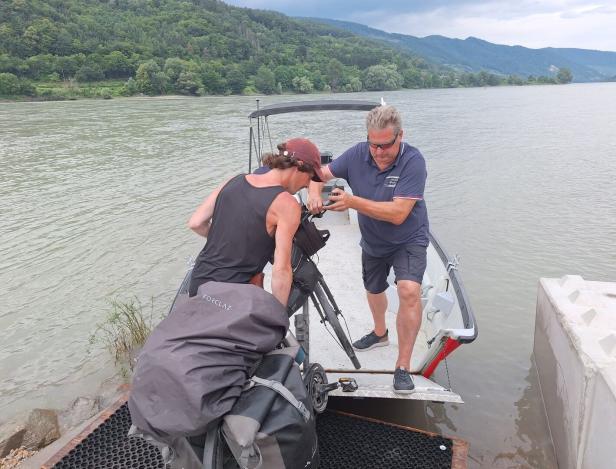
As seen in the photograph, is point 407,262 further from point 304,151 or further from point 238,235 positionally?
point 238,235

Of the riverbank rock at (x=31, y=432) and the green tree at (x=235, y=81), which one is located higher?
the green tree at (x=235, y=81)

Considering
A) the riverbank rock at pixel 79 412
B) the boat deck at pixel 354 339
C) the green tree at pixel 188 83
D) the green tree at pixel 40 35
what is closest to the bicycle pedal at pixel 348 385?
the boat deck at pixel 354 339

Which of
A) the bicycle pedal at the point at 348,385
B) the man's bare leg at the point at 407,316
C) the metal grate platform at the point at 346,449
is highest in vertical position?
the man's bare leg at the point at 407,316

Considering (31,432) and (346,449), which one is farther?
(31,432)

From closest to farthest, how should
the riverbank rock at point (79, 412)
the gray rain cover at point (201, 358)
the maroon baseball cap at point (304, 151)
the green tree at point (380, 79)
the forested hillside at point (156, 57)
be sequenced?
1. the gray rain cover at point (201, 358)
2. the maroon baseball cap at point (304, 151)
3. the riverbank rock at point (79, 412)
4. the forested hillside at point (156, 57)
5. the green tree at point (380, 79)

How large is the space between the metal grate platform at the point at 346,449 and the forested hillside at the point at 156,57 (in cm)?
5276

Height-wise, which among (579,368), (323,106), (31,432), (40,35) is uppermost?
(40,35)

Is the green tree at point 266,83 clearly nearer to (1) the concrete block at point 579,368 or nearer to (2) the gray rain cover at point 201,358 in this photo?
(1) the concrete block at point 579,368

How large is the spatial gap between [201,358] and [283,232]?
29.5 inches

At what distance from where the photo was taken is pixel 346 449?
3047 mm

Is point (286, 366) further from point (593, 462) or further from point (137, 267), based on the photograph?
point (137, 267)

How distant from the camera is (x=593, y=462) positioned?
2459 mm

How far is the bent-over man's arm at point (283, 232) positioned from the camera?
2262mm

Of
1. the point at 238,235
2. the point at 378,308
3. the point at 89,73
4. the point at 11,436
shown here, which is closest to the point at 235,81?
the point at 89,73
